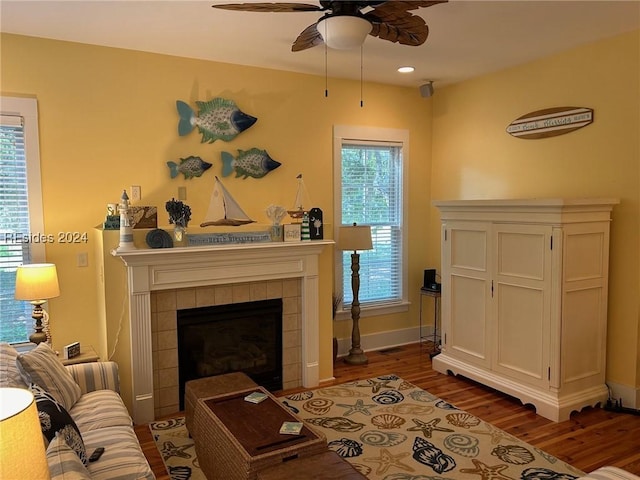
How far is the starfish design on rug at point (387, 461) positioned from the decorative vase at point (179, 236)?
1979mm

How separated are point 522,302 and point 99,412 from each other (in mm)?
3001

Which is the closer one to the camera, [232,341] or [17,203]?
[17,203]

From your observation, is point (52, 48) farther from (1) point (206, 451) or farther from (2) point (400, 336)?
(2) point (400, 336)

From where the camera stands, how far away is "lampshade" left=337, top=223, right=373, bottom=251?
4648 millimetres

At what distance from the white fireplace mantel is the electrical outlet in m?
0.51

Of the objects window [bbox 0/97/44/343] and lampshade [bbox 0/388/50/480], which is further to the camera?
window [bbox 0/97/44/343]

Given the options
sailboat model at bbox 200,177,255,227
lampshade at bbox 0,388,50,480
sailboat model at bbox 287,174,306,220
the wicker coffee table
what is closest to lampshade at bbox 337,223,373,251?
sailboat model at bbox 287,174,306,220

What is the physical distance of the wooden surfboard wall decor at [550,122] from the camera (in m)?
3.88

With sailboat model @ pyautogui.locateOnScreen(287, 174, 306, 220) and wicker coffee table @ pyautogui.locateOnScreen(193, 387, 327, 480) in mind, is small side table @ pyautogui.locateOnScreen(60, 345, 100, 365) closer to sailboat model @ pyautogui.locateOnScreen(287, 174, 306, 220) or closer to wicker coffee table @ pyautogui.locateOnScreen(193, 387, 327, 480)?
wicker coffee table @ pyautogui.locateOnScreen(193, 387, 327, 480)

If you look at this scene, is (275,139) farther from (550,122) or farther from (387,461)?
(387,461)

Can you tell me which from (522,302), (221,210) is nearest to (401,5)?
(221,210)

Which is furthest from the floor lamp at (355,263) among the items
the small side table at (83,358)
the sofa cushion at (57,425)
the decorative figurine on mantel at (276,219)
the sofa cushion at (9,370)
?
the sofa cushion at (57,425)

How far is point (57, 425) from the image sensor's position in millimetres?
1988

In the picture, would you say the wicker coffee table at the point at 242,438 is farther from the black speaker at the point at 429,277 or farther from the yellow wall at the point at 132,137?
the black speaker at the point at 429,277
